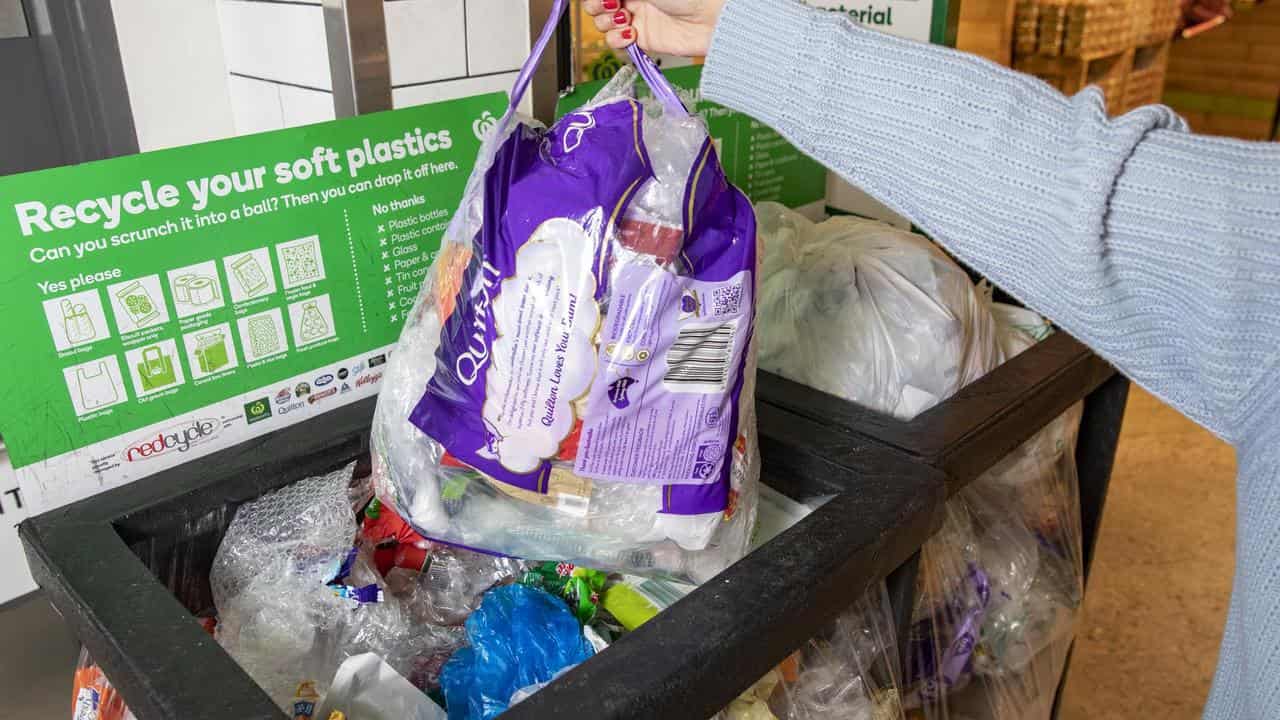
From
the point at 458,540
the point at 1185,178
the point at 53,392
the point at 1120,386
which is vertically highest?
the point at 1185,178

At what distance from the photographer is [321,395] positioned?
3.15ft

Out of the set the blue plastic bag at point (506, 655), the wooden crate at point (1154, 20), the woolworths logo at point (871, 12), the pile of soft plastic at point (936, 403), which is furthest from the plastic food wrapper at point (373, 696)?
the wooden crate at point (1154, 20)

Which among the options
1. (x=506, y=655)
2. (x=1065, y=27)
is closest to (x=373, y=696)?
(x=506, y=655)

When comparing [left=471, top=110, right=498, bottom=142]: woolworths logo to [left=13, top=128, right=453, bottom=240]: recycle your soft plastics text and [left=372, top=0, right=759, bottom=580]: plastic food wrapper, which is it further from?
[left=372, top=0, right=759, bottom=580]: plastic food wrapper

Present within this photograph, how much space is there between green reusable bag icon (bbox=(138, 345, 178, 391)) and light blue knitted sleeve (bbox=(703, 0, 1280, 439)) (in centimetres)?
57

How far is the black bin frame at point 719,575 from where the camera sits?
60cm

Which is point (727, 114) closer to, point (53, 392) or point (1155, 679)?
point (53, 392)

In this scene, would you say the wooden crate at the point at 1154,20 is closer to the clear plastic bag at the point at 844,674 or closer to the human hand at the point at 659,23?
the human hand at the point at 659,23

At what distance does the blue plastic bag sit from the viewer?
0.74m

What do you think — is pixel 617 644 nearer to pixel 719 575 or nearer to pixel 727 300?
pixel 719 575

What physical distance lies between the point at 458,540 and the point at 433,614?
3.7 inches

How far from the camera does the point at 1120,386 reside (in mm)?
1266

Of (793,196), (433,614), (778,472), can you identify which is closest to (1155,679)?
(793,196)

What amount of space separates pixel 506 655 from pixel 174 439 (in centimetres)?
39
